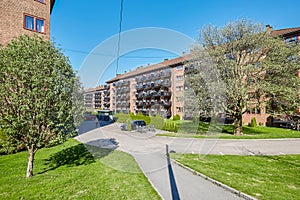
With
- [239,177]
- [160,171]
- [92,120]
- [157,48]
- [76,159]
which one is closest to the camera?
[239,177]

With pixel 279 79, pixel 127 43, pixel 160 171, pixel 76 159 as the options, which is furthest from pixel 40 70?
pixel 279 79

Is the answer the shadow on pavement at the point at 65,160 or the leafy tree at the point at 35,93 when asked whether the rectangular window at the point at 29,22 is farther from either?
the shadow on pavement at the point at 65,160

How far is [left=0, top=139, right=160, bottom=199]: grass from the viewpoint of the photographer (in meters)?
5.28

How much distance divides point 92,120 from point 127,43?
33769 mm

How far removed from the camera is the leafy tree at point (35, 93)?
5.85 meters

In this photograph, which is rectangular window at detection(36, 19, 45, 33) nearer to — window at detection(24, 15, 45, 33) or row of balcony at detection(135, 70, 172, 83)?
window at detection(24, 15, 45, 33)

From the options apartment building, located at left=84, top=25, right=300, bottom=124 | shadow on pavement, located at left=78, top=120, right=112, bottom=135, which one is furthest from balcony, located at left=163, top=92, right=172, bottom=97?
shadow on pavement, located at left=78, top=120, right=112, bottom=135

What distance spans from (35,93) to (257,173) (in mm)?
9021

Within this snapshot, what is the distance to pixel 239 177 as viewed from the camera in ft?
21.3

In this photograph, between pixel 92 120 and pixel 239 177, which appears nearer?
pixel 239 177

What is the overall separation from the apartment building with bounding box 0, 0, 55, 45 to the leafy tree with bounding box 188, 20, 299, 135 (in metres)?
14.5

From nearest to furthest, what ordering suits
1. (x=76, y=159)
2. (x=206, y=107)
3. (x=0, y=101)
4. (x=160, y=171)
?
(x=0, y=101)
(x=160, y=171)
(x=76, y=159)
(x=206, y=107)

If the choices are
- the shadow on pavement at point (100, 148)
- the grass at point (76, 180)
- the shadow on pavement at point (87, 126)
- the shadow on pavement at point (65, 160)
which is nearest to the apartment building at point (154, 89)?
the shadow on pavement at point (87, 126)

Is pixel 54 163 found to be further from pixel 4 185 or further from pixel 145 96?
pixel 145 96
